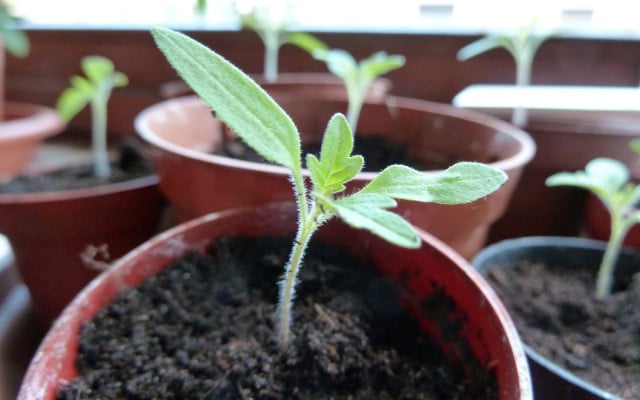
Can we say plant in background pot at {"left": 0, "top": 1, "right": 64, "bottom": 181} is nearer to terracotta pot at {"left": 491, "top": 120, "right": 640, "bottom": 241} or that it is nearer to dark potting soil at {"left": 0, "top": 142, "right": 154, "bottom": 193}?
dark potting soil at {"left": 0, "top": 142, "right": 154, "bottom": 193}

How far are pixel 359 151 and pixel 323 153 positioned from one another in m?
0.50

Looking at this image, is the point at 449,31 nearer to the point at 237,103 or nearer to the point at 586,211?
the point at 586,211

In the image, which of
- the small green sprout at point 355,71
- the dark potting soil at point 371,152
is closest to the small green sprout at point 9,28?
the dark potting soil at point 371,152

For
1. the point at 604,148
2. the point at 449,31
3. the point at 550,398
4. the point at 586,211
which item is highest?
the point at 449,31

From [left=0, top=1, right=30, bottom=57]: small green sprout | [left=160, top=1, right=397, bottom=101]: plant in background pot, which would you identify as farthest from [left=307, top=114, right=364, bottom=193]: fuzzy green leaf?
[left=0, top=1, right=30, bottom=57]: small green sprout

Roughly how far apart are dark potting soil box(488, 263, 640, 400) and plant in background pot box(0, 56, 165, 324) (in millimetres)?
555

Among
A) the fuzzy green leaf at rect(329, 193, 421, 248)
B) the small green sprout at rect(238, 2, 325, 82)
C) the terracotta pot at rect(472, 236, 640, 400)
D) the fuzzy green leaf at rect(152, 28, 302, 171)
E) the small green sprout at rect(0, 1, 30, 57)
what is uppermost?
the small green sprout at rect(238, 2, 325, 82)

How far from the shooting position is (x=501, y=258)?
27.3 inches

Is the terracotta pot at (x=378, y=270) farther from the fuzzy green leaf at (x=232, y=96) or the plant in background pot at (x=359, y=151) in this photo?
the fuzzy green leaf at (x=232, y=96)

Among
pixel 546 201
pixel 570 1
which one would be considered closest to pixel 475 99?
pixel 546 201

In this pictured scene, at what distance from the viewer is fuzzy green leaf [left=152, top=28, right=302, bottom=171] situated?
315 millimetres

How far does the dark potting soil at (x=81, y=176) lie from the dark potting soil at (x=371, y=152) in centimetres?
21

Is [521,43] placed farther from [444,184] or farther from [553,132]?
[444,184]

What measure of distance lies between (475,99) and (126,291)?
0.72m
